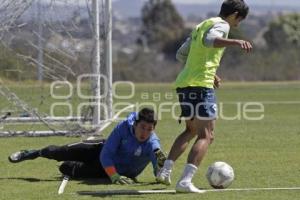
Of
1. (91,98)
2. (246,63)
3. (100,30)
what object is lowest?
(246,63)

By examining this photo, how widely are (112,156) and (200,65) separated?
1547 millimetres

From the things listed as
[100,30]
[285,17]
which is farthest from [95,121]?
[285,17]

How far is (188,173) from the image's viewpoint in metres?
9.68

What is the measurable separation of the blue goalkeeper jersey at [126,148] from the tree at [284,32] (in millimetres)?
45950

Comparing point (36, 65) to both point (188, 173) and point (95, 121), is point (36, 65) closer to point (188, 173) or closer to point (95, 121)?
point (95, 121)

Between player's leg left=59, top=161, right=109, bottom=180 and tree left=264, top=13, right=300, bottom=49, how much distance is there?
150ft

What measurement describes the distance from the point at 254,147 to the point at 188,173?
5.41m

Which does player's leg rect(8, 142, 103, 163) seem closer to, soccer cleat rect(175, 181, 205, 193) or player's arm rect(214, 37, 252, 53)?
soccer cleat rect(175, 181, 205, 193)

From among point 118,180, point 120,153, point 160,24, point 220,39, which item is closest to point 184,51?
point 220,39

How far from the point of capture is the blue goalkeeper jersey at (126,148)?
10.5 meters

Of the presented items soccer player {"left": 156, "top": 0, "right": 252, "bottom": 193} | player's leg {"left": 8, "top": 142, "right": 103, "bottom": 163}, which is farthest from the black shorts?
player's leg {"left": 8, "top": 142, "right": 103, "bottom": 163}

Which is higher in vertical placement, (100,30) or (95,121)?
(100,30)

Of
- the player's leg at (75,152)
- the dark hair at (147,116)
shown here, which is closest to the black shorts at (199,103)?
the dark hair at (147,116)

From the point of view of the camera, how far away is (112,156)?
10.6 m
